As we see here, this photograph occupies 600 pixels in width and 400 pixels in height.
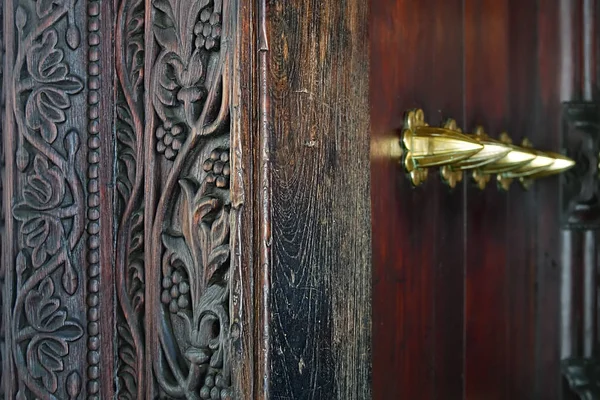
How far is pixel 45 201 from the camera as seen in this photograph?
0.81 meters

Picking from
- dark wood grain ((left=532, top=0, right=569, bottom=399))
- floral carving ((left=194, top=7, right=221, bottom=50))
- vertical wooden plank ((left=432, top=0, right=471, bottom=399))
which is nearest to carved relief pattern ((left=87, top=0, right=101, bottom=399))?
floral carving ((left=194, top=7, right=221, bottom=50))

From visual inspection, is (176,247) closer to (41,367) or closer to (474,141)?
(41,367)

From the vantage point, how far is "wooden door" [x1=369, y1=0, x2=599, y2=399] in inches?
36.2

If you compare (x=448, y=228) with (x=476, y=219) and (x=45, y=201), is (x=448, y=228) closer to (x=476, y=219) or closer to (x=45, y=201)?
(x=476, y=219)

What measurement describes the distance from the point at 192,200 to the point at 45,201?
0.19 m

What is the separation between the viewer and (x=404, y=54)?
952 mm

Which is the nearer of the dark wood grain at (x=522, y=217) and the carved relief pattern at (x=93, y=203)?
the carved relief pattern at (x=93, y=203)

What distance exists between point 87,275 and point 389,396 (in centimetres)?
39

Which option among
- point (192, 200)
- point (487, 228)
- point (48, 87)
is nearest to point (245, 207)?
point (192, 200)

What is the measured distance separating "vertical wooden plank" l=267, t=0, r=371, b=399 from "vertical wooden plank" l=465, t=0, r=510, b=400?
1.25 feet

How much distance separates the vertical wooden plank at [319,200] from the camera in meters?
0.68

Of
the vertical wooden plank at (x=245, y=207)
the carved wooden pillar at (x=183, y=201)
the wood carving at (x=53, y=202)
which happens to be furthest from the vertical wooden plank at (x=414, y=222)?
the wood carving at (x=53, y=202)

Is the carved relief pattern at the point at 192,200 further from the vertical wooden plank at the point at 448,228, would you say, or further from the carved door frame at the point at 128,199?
the vertical wooden plank at the point at 448,228

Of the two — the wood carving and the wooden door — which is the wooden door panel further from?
the wood carving
